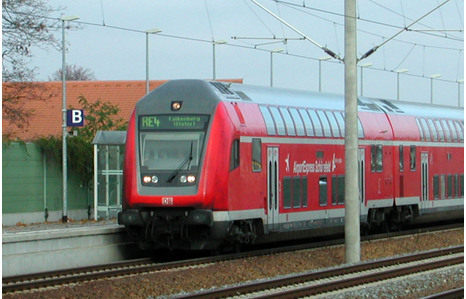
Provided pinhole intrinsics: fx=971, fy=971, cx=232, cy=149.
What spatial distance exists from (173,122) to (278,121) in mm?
3035

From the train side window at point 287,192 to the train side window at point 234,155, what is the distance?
2.34 meters

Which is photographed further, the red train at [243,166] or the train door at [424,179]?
the train door at [424,179]

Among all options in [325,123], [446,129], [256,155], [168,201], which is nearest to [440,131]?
[446,129]

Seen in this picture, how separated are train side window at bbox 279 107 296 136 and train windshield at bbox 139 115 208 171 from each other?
3.15 m

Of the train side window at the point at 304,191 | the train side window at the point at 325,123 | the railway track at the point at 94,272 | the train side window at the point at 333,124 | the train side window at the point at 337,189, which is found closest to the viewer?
the railway track at the point at 94,272

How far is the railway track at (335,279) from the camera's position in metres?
14.4

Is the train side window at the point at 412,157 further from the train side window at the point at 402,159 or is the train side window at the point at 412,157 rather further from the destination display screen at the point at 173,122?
the destination display screen at the point at 173,122

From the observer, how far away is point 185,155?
1888cm

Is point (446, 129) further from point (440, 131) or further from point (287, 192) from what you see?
point (287, 192)

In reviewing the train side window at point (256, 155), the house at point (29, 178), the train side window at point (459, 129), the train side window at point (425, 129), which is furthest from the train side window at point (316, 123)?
the train side window at point (459, 129)

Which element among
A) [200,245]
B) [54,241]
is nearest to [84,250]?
[54,241]

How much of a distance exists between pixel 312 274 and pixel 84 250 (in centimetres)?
511

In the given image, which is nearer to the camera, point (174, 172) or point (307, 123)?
point (174, 172)

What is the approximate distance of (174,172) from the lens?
18.8 m
